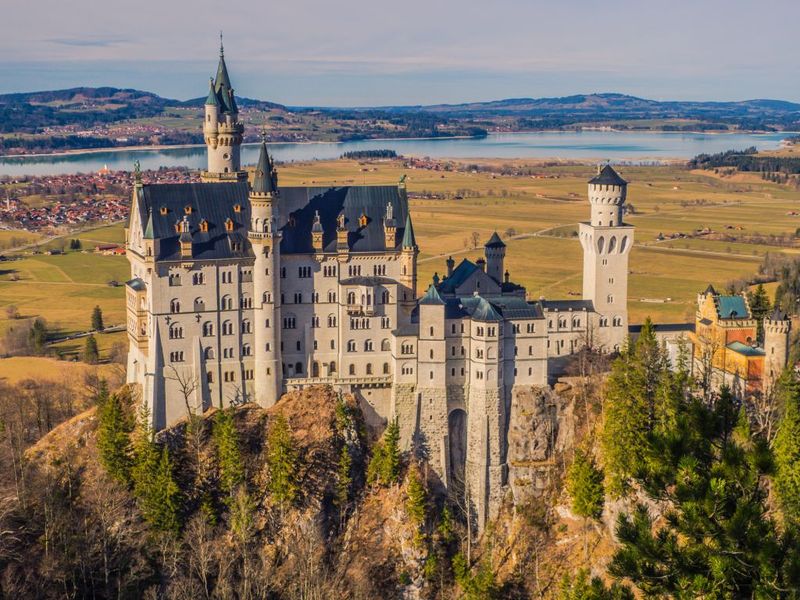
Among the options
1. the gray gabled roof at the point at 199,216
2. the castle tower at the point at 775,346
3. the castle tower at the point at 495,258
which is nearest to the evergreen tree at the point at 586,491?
the castle tower at the point at 775,346

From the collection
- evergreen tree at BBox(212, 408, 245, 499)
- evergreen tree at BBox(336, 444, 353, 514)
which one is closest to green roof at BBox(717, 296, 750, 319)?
evergreen tree at BBox(336, 444, 353, 514)

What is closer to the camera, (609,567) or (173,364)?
(609,567)

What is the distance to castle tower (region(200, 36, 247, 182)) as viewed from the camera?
81.5 metres

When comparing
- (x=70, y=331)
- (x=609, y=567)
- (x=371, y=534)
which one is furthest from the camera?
(x=70, y=331)

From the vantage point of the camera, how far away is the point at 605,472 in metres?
67.2

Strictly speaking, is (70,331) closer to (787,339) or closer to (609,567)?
(787,339)

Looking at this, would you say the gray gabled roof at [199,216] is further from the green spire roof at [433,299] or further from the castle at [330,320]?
the green spire roof at [433,299]

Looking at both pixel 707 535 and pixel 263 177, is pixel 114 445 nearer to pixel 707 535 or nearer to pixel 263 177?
pixel 263 177

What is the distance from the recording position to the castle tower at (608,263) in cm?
7925

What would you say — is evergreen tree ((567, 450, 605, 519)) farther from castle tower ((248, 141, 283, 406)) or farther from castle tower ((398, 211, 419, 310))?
castle tower ((248, 141, 283, 406))

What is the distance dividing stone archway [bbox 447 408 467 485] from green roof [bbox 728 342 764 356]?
67.4ft

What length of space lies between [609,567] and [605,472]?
41.2 m

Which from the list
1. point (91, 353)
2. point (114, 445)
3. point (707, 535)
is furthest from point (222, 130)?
point (707, 535)

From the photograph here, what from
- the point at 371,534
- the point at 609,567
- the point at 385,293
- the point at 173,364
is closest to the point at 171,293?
the point at 173,364
